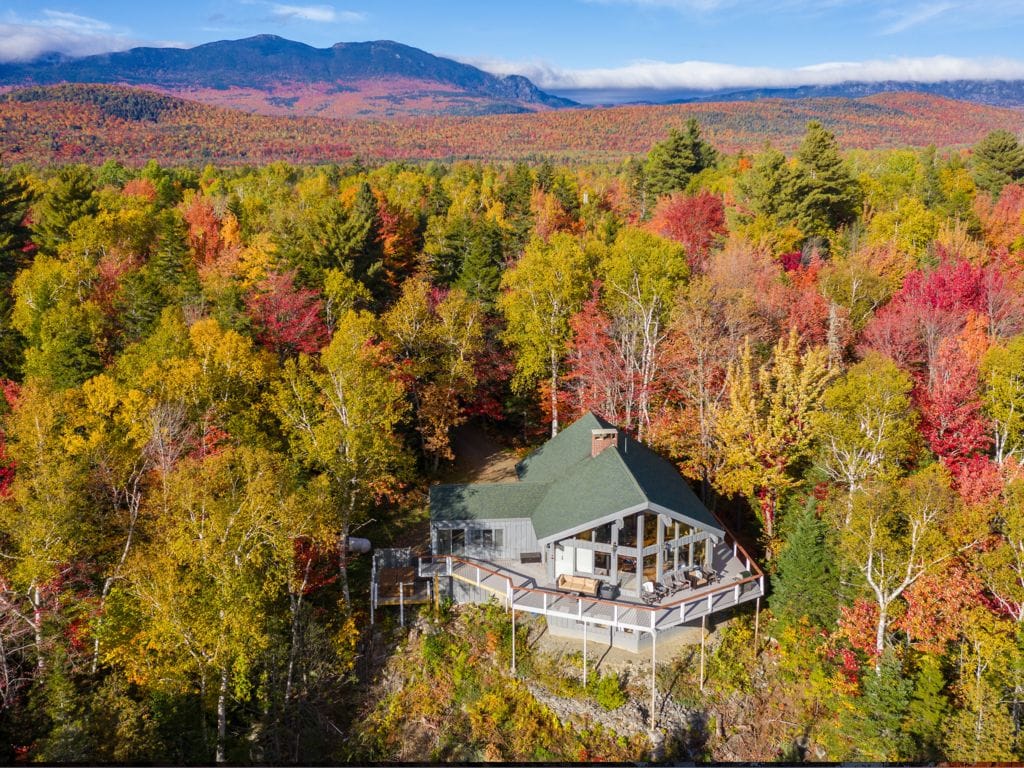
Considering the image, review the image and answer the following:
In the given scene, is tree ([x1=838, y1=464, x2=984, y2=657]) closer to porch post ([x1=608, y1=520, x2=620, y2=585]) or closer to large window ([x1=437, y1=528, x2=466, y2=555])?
porch post ([x1=608, y1=520, x2=620, y2=585])

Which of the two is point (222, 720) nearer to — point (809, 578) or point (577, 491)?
point (577, 491)

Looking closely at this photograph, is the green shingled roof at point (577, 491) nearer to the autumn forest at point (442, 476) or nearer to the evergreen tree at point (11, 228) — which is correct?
the autumn forest at point (442, 476)

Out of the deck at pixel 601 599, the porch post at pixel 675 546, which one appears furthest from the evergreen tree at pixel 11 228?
the porch post at pixel 675 546

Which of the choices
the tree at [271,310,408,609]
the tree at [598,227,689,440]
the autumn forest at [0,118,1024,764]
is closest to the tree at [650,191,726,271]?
the autumn forest at [0,118,1024,764]

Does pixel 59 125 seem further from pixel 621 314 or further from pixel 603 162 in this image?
pixel 621 314

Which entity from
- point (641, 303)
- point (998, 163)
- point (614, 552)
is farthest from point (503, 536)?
point (998, 163)

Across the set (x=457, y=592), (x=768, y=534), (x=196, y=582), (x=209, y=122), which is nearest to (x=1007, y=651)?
(x=768, y=534)
